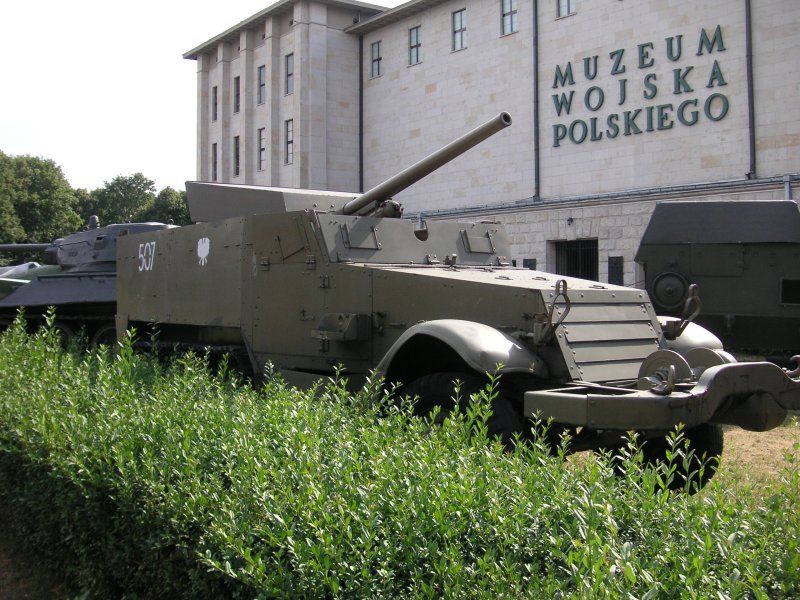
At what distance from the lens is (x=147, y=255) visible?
912 centimetres

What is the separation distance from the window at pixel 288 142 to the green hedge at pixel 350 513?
29.2 m

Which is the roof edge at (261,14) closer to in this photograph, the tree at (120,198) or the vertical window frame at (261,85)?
the vertical window frame at (261,85)

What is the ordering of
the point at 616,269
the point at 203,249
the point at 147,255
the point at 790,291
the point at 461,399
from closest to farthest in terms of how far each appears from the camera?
the point at 461,399 < the point at 203,249 < the point at 147,255 < the point at 790,291 < the point at 616,269

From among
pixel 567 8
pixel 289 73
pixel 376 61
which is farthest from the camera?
pixel 289 73

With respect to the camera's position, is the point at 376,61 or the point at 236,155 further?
the point at 236,155

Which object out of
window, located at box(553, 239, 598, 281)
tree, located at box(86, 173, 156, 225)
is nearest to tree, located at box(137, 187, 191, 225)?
tree, located at box(86, 173, 156, 225)

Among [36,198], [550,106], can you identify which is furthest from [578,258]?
[36,198]

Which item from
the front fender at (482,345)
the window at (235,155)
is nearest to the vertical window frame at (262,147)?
the window at (235,155)

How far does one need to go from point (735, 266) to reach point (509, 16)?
15201mm

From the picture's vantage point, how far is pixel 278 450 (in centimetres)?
345

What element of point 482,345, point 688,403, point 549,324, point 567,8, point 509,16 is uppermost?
point 509,16

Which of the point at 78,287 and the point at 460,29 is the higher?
the point at 460,29

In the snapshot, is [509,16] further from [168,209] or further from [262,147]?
[168,209]

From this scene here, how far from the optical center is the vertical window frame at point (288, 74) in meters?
33.0
